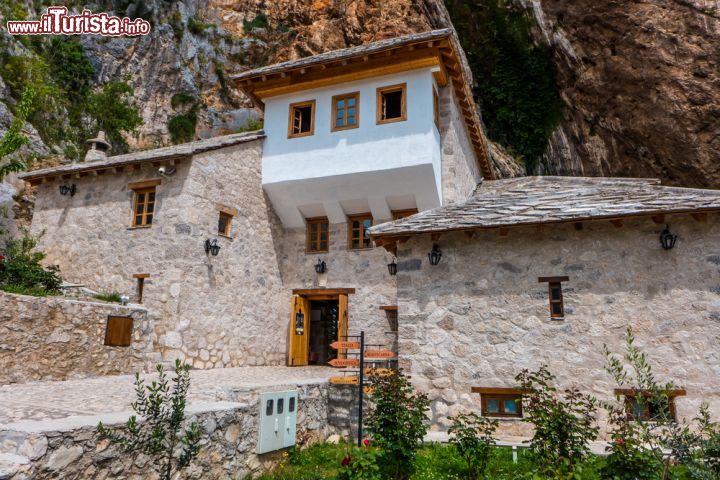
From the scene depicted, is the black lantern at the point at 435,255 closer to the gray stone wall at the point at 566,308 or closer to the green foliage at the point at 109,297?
the gray stone wall at the point at 566,308

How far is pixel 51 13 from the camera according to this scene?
2211 centimetres

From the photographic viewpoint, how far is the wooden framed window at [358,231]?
43.5 feet

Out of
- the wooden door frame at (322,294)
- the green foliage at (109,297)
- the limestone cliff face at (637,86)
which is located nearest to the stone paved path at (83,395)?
the green foliage at (109,297)

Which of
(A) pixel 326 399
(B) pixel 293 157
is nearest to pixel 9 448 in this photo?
(A) pixel 326 399

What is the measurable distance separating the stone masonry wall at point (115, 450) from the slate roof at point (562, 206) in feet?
12.8

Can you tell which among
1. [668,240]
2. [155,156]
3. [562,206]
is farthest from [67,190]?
[668,240]

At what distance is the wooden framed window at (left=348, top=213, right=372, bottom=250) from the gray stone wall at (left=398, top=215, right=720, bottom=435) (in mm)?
4787

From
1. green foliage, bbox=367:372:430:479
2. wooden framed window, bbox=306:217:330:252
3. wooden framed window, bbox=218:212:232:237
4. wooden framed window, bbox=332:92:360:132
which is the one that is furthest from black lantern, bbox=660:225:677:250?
wooden framed window, bbox=218:212:232:237

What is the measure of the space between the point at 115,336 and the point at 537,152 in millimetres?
Answer: 17790

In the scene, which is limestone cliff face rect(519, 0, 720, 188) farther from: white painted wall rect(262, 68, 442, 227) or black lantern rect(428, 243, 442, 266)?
black lantern rect(428, 243, 442, 266)

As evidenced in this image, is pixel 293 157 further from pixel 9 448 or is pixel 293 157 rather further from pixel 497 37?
pixel 497 37

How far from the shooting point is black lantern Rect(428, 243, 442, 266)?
8.20 meters

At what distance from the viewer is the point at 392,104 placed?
1266 centimetres

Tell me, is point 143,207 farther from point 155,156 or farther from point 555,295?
point 555,295
